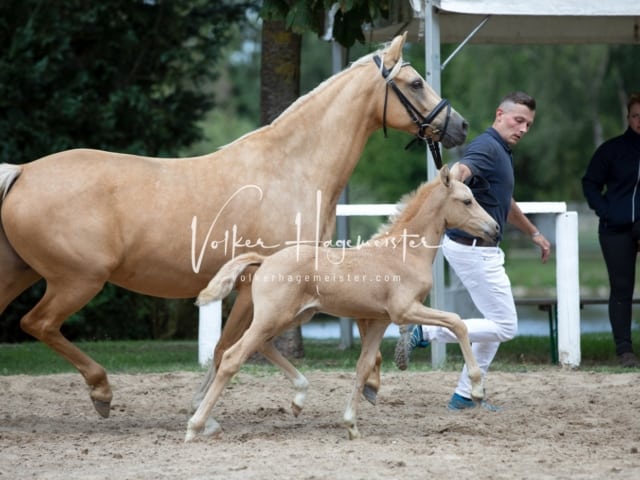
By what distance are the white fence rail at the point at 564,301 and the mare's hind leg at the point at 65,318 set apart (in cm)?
242

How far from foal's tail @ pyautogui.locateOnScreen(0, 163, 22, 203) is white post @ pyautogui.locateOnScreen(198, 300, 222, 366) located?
304 cm

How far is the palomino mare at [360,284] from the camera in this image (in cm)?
584

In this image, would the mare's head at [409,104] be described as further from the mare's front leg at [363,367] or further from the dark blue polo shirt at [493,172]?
the mare's front leg at [363,367]

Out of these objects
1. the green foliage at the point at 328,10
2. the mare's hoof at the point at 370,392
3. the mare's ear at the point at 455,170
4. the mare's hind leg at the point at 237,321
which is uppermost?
the green foliage at the point at 328,10

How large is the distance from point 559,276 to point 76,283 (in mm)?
4466

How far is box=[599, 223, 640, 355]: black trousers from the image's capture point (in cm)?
938

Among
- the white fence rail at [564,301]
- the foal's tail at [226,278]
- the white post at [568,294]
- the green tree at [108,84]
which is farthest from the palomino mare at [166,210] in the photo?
the green tree at [108,84]

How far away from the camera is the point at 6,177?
646 centimetres

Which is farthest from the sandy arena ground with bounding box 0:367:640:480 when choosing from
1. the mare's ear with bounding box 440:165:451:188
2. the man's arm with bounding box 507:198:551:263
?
Result: the mare's ear with bounding box 440:165:451:188

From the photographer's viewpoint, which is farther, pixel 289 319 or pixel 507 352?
pixel 507 352

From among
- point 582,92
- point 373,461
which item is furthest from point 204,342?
point 582,92

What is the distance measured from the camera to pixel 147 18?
13.6m

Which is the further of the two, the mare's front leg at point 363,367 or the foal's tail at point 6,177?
the foal's tail at point 6,177

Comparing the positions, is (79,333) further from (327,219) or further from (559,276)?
(327,219)
